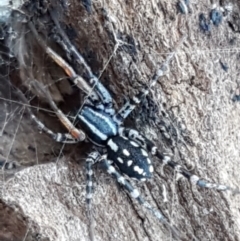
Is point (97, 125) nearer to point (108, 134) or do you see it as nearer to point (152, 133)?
point (108, 134)

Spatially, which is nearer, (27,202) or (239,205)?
(27,202)

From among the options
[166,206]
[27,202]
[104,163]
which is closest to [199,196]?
[166,206]

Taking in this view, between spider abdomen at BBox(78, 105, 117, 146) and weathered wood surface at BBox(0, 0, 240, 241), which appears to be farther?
spider abdomen at BBox(78, 105, 117, 146)

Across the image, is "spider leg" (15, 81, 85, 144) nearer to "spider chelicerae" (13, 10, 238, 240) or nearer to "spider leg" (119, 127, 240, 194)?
"spider chelicerae" (13, 10, 238, 240)

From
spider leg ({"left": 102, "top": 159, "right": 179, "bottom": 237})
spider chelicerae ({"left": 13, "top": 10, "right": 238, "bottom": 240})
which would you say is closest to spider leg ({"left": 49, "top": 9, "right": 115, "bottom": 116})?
spider chelicerae ({"left": 13, "top": 10, "right": 238, "bottom": 240})

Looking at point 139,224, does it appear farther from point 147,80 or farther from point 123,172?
point 147,80

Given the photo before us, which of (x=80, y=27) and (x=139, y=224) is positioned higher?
(x=80, y=27)

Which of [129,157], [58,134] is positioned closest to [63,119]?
[58,134]

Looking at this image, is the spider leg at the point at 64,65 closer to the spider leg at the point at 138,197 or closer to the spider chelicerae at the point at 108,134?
the spider chelicerae at the point at 108,134
